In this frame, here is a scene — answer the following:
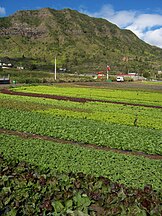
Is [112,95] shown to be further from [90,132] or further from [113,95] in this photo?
[90,132]

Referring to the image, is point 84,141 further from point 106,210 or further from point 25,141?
point 106,210

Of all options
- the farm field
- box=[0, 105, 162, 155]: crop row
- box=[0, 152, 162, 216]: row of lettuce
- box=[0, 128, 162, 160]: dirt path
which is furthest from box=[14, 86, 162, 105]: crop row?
box=[0, 152, 162, 216]: row of lettuce

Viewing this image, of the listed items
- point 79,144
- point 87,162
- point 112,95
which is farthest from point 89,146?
point 112,95

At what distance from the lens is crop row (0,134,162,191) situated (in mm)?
9014

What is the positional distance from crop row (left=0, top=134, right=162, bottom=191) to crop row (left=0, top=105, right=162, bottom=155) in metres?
2.40

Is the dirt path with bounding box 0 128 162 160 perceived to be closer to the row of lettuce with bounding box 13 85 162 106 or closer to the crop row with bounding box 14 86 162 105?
the row of lettuce with bounding box 13 85 162 106

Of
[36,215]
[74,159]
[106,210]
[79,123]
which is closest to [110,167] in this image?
[74,159]

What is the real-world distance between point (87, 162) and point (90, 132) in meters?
5.73

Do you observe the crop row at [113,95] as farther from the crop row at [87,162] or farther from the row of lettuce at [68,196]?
the row of lettuce at [68,196]

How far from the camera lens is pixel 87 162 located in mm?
10148

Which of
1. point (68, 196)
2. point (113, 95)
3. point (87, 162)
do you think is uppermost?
point (113, 95)

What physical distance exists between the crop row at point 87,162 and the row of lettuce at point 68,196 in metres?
1.08

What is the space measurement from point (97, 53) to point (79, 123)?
163 metres

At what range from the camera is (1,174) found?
8.01 m
